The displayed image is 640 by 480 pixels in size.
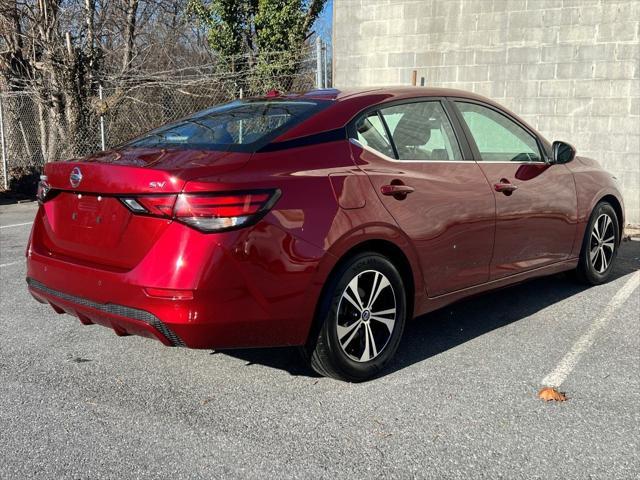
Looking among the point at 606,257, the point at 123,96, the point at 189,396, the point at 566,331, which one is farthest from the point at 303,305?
the point at 123,96

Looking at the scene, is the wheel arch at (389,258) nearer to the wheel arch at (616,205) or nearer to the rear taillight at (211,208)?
the rear taillight at (211,208)

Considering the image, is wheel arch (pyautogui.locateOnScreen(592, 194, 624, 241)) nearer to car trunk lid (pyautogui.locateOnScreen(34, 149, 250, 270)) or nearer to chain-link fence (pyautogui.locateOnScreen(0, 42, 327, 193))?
car trunk lid (pyautogui.locateOnScreen(34, 149, 250, 270))

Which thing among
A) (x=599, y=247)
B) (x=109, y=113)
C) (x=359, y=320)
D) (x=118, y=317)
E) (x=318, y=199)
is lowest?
(x=599, y=247)

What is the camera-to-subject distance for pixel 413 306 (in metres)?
3.85

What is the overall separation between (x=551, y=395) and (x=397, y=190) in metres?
1.38

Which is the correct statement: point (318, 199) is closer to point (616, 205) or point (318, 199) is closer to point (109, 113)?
point (616, 205)

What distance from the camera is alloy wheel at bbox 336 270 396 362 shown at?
344 centimetres

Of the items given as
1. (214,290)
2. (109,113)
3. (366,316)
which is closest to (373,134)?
(366,316)

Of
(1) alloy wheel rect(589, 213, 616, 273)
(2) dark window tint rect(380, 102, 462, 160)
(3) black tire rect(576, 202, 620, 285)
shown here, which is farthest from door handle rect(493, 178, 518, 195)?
(1) alloy wheel rect(589, 213, 616, 273)

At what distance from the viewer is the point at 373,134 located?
3.72 m

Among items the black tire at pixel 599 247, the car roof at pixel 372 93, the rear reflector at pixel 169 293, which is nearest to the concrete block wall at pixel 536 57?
the black tire at pixel 599 247

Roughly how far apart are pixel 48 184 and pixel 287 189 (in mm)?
1442

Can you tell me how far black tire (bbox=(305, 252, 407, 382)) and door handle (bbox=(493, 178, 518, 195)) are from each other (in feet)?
3.56

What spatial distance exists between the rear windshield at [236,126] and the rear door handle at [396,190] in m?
0.59
